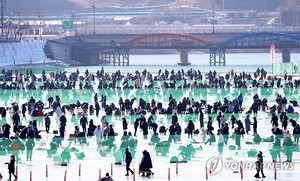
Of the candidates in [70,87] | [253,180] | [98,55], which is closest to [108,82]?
[70,87]

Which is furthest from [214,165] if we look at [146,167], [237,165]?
[146,167]

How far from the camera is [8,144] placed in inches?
1725

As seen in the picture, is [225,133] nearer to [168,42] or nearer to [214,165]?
[214,165]

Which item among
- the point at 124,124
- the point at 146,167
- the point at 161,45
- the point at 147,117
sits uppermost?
the point at 161,45

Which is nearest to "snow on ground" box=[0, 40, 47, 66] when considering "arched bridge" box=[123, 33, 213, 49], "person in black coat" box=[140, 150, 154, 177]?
"arched bridge" box=[123, 33, 213, 49]

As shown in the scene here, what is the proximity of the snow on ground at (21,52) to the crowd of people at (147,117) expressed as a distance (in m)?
34.9

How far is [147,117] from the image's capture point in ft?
185

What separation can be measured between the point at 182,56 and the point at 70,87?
209ft

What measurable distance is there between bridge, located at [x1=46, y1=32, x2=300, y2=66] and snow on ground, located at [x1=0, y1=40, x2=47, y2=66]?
4.13 feet

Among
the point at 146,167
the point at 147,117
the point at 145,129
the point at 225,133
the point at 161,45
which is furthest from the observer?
the point at 161,45

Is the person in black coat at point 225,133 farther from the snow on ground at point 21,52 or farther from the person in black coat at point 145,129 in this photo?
the snow on ground at point 21,52

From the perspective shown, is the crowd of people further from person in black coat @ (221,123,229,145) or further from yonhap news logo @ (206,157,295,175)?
yonhap news logo @ (206,157,295,175)

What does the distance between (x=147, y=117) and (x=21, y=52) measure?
65.8 m

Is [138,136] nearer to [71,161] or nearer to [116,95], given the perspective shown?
[71,161]
